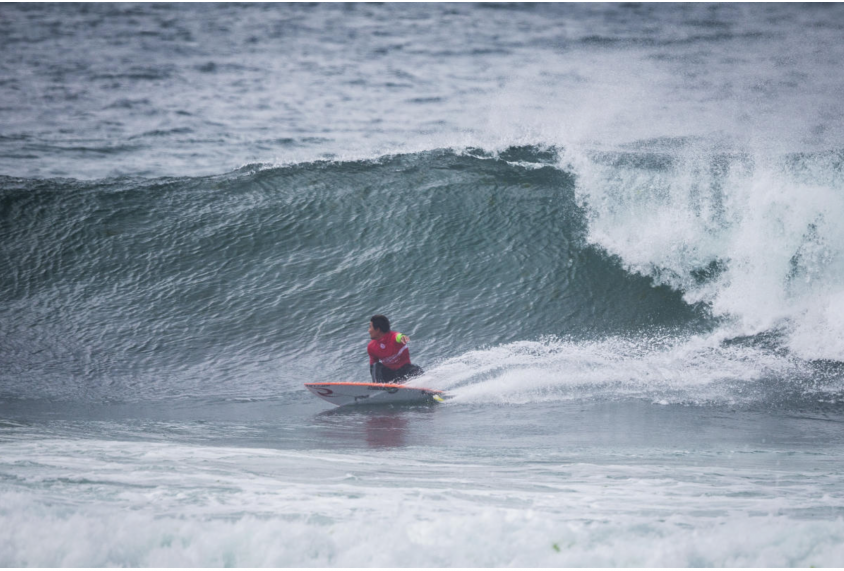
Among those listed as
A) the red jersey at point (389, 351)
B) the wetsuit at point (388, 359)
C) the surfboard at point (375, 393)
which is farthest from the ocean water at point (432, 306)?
the red jersey at point (389, 351)

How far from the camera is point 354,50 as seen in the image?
25.0 meters

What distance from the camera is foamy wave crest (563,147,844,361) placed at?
9.86m

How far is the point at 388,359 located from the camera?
8164mm

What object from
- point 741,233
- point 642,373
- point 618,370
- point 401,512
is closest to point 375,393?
point 618,370

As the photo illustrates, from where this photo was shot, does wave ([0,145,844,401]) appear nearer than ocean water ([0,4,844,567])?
No

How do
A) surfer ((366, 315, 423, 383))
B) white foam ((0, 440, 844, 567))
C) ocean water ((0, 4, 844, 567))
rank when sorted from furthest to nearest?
surfer ((366, 315, 423, 383)), ocean water ((0, 4, 844, 567)), white foam ((0, 440, 844, 567))

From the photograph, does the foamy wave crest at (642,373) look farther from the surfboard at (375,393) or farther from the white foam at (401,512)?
the white foam at (401,512)

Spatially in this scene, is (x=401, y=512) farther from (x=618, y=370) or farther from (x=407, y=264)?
(x=407, y=264)

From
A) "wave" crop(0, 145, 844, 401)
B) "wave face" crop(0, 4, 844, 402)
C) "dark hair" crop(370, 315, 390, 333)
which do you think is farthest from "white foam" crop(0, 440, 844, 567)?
"wave" crop(0, 145, 844, 401)

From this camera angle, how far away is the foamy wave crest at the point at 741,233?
986 centimetres

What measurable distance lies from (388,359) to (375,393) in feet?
1.45

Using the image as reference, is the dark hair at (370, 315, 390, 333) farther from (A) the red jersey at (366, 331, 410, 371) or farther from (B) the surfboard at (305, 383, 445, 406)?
(B) the surfboard at (305, 383, 445, 406)

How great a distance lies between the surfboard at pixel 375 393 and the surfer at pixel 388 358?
26 cm

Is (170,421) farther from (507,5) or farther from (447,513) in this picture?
(507,5)
